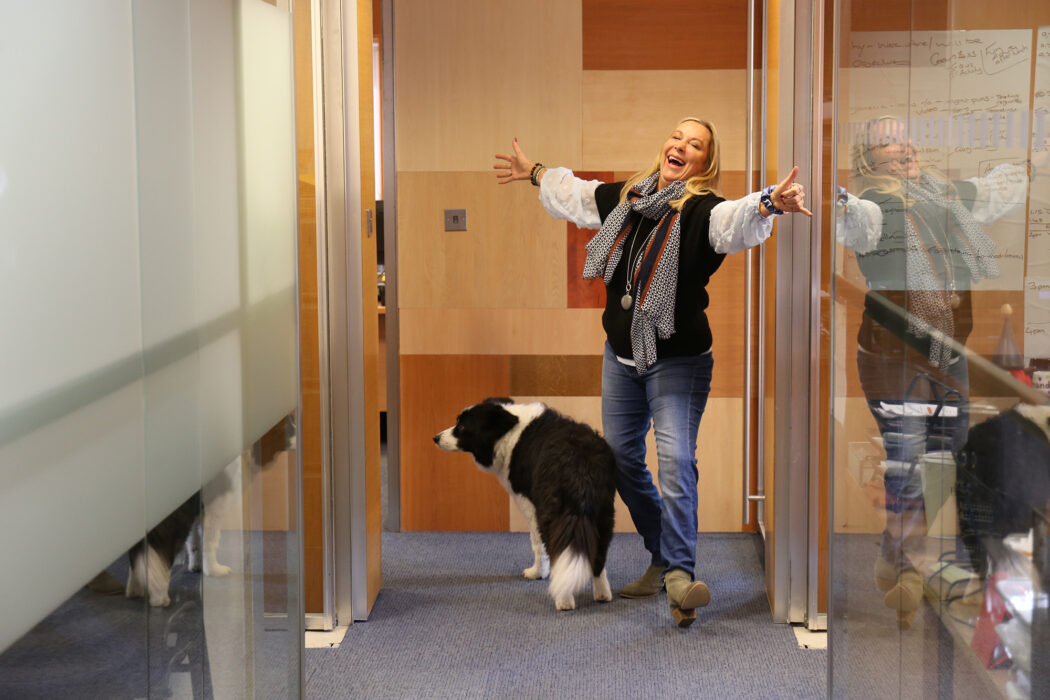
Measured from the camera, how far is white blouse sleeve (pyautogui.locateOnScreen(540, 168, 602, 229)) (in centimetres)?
355

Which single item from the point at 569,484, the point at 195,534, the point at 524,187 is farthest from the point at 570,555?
the point at 195,534

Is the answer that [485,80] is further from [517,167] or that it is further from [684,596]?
[684,596]

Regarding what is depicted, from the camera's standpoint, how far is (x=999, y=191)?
131 cm

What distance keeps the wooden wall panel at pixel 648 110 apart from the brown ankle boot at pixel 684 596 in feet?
4.99

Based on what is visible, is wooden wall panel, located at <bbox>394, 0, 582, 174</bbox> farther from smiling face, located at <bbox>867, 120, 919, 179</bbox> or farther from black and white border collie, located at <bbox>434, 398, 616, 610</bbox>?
smiling face, located at <bbox>867, 120, 919, 179</bbox>

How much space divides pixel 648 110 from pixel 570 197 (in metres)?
0.68

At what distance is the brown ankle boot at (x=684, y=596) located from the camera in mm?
3227

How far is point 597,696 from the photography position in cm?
288

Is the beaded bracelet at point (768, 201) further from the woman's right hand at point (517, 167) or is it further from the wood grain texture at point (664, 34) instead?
the wood grain texture at point (664, 34)

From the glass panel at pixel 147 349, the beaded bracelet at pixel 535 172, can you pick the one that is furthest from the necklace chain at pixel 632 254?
the glass panel at pixel 147 349

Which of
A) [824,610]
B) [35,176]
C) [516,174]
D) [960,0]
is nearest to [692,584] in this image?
[824,610]

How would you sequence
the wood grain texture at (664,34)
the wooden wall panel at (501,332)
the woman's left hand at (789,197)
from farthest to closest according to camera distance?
the wooden wall panel at (501,332)
the wood grain texture at (664,34)
the woman's left hand at (789,197)

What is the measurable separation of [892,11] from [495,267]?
7.97 ft

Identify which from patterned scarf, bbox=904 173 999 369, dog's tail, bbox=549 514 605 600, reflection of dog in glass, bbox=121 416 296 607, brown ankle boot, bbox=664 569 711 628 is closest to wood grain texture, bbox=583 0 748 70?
→ dog's tail, bbox=549 514 605 600
